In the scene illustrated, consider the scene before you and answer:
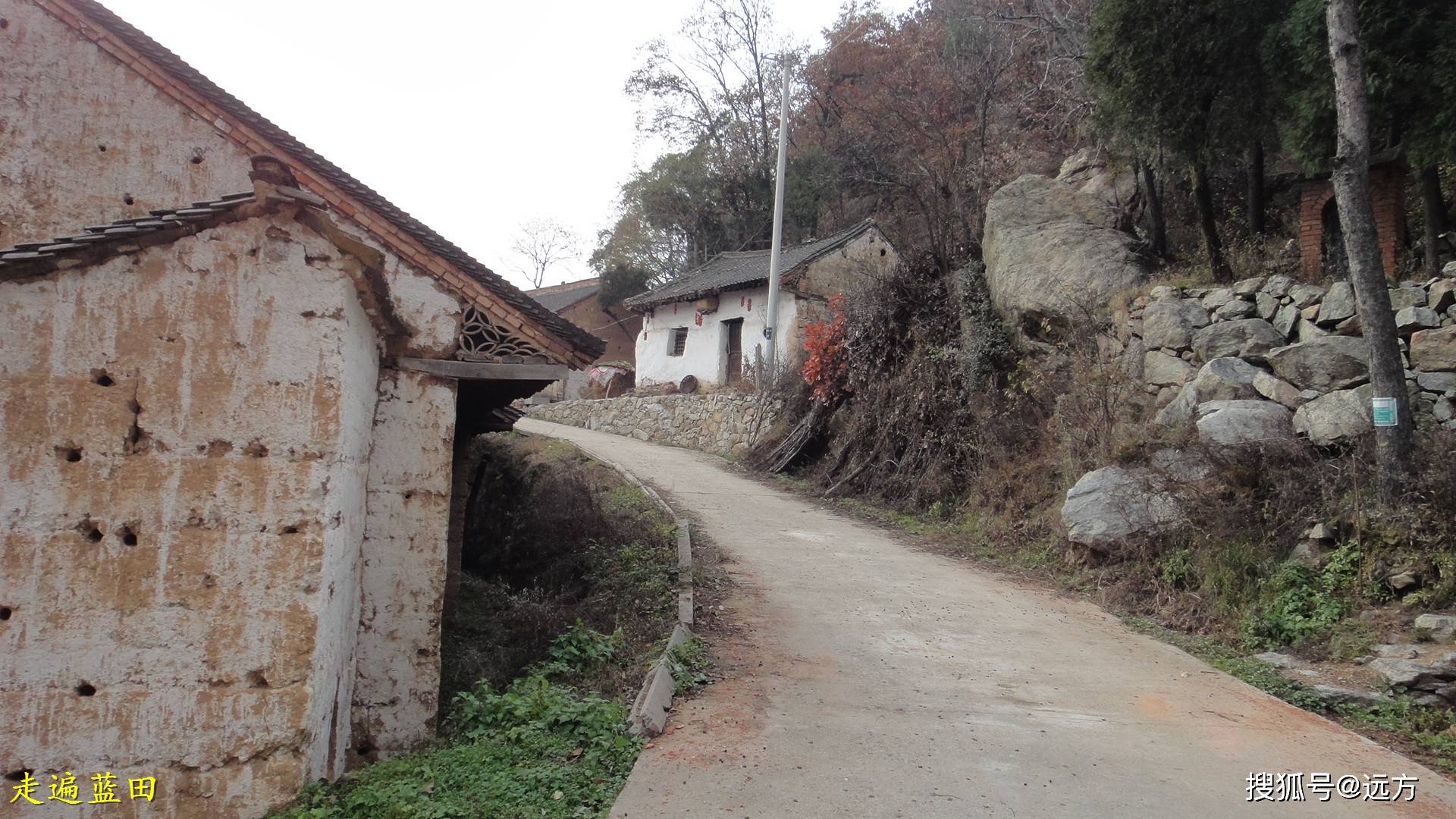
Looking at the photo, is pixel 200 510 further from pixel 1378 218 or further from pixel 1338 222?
pixel 1338 222

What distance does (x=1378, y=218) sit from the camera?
439 inches

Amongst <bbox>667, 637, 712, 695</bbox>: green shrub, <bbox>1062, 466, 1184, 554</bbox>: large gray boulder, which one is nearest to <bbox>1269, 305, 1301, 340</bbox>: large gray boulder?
<bbox>1062, 466, 1184, 554</bbox>: large gray boulder

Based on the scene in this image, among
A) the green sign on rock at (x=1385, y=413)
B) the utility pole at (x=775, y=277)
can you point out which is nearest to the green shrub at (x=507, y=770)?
the green sign on rock at (x=1385, y=413)

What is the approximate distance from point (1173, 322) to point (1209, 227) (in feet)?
6.29

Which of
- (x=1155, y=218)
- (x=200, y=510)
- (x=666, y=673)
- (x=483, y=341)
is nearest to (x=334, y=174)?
(x=483, y=341)

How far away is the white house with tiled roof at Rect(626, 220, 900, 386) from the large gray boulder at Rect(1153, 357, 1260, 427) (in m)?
10.9

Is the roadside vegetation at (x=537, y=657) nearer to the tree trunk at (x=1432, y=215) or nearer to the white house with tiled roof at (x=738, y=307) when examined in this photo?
the tree trunk at (x=1432, y=215)

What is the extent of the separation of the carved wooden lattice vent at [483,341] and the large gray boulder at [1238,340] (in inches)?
343

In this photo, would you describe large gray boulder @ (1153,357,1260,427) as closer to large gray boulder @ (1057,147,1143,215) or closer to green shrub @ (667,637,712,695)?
large gray boulder @ (1057,147,1143,215)

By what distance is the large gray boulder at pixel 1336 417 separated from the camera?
924cm

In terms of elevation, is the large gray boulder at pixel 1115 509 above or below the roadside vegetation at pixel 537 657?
above

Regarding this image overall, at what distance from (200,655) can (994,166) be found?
2007 centimetres

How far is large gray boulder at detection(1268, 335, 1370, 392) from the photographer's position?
9.88m

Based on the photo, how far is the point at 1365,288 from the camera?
891 centimetres
